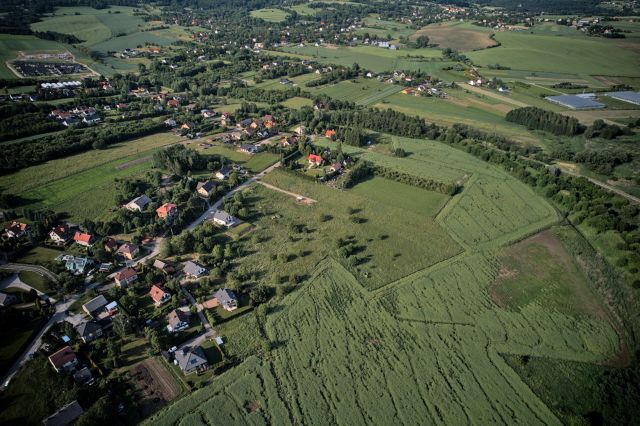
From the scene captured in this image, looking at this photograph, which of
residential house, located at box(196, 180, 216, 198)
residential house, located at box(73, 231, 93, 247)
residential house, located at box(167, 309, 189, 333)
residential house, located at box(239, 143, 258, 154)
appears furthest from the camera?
residential house, located at box(239, 143, 258, 154)

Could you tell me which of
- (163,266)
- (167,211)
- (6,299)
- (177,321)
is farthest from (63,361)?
(167,211)

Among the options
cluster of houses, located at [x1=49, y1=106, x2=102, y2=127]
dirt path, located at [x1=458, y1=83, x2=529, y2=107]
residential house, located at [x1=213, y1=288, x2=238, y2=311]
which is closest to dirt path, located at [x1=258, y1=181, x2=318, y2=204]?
residential house, located at [x1=213, y1=288, x2=238, y2=311]

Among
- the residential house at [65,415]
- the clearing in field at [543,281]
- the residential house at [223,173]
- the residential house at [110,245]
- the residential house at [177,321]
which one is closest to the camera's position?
the residential house at [65,415]

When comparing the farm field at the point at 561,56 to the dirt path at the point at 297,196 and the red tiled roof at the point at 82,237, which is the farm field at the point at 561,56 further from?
the red tiled roof at the point at 82,237

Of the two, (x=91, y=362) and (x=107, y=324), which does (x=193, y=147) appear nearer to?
(x=107, y=324)

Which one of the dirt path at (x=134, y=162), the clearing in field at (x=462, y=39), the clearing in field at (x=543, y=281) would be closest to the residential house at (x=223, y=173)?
the dirt path at (x=134, y=162)

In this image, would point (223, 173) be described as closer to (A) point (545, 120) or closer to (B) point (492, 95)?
(A) point (545, 120)

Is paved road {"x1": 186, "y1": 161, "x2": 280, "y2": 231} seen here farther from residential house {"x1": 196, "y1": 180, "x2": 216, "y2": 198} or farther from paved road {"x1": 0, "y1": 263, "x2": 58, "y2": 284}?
paved road {"x1": 0, "y1": 263, "x2": 58, "y2": 284}
